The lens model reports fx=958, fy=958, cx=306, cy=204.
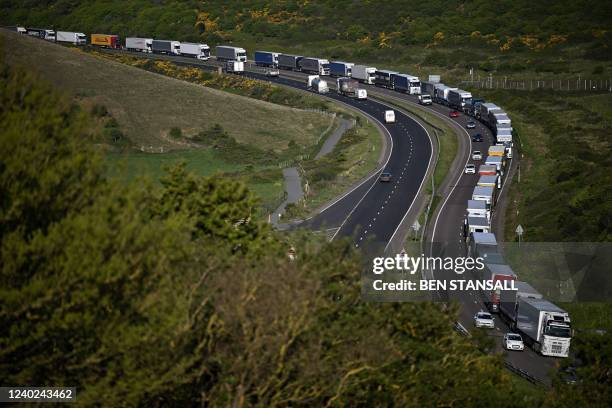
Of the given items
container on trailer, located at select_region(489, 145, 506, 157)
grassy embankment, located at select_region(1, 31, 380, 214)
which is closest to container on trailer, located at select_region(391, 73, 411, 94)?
grassy embankment, located at select_region(1, 31, 380, 214)

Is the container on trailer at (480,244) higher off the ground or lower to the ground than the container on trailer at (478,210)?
higher

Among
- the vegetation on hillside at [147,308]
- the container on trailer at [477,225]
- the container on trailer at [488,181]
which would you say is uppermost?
the vegetation on hillside at [147,308]

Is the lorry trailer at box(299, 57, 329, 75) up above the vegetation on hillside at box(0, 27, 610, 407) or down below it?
below

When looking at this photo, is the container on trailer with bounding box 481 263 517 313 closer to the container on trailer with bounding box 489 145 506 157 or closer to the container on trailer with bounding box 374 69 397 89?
the container on trailer with bounding box 489 145 506 157

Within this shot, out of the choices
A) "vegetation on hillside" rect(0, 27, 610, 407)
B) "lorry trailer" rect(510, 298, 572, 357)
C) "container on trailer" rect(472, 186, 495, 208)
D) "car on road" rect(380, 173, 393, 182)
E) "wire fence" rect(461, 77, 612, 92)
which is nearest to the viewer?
"vegetation on hillside" rect(0, 27, 610, 407)

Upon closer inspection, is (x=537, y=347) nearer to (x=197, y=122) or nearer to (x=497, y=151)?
(x=497, y=151)

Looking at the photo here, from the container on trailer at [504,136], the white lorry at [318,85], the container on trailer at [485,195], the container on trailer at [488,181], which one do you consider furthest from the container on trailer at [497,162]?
the white lorry at [318,85]

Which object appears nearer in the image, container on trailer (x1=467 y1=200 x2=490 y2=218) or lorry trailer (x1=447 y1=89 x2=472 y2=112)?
container on trailer (x1=467 y1=200 x2=490 y2=218)

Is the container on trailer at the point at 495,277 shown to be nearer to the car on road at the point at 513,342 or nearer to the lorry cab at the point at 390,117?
the car on road at the point at 513,342
